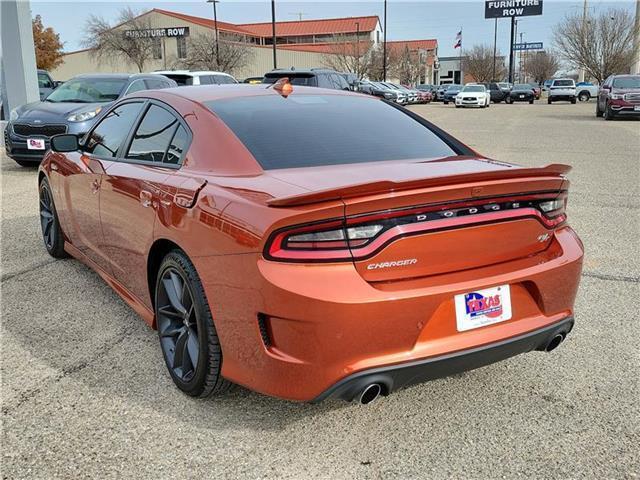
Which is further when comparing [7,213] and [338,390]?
[7,213]

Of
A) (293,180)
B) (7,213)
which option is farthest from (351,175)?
(7,213)

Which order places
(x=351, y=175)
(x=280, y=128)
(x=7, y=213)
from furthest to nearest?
(x=7, y=213) < (x=280, y=128) < (x=351, y=175)

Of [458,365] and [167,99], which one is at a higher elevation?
[167,99]

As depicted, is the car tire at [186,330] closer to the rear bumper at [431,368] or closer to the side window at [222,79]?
the rear bumper at [431,368]

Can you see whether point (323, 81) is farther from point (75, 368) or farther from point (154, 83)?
point (75, 368)

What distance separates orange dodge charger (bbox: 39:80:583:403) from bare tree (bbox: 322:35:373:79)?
61.2 meters

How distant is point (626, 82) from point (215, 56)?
139 feet

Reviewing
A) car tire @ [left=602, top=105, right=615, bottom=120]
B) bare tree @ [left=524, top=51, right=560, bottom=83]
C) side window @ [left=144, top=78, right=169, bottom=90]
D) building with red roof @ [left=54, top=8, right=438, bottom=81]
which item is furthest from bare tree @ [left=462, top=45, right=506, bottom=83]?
side window @ [left=144, top=78, right=169, bottom=90]

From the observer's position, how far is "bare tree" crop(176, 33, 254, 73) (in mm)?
57219

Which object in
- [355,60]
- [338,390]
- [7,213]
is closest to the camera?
[338,390]

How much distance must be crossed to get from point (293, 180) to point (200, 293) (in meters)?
0.66

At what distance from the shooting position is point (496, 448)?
8.52 feet

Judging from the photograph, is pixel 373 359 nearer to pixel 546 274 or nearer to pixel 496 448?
pixel 496 448

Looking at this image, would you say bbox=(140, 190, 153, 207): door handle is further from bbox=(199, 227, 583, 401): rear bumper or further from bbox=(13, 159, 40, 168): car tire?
bbox=(13, 159, 40, 168): car tire
